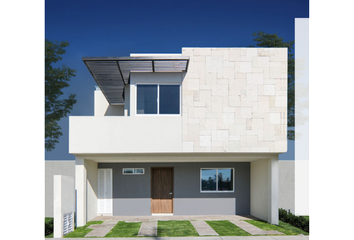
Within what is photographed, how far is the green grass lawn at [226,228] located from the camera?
1070 centimetres

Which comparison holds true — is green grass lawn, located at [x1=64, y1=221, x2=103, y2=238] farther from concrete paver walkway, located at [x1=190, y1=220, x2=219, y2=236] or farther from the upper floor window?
the upper floor window

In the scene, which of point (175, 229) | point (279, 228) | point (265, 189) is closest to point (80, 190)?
point (175, 229)

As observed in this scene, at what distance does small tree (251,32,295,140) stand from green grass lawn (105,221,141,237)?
51.4 feet

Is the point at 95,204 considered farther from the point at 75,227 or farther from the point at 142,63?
the point at 142,63

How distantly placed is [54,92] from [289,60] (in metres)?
18.2

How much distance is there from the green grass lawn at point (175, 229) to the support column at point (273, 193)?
321 cm

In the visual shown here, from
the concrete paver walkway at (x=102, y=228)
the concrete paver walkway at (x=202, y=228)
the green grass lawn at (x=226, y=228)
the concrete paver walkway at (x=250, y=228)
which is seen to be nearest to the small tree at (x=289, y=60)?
the concrete paver walkway at (x=250, y=228)

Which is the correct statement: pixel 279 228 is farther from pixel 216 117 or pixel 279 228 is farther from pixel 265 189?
pixel 216 117

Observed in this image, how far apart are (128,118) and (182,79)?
257cm

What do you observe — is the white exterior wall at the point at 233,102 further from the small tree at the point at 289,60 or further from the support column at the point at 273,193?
the small tree at the point at 289,60

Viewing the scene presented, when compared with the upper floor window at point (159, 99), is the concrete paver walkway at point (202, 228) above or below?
below
